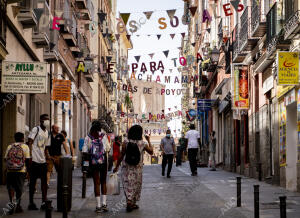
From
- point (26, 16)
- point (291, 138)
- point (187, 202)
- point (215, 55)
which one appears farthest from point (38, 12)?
point (215, 55)

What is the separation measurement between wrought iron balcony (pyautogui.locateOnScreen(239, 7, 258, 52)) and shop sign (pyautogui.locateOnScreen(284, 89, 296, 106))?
4656 millimetres

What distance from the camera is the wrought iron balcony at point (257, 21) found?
2009 centimetres

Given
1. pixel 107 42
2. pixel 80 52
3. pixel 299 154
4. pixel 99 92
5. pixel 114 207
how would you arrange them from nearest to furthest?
pixel 114 207, pixel 299 154, pixel 80 52, pixel 99 92, pixel 107 42

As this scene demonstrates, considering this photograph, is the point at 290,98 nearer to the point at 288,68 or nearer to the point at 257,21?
the point at 288,68

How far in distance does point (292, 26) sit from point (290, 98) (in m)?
2.38

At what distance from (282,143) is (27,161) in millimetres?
8981

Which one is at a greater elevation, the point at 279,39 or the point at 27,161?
the point at 279,39

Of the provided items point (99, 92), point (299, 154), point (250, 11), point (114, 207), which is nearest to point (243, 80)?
point (250, 11)

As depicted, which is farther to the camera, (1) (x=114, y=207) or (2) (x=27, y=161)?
(1) (x=114, y=207)

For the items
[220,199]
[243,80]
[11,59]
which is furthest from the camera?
[243,80]

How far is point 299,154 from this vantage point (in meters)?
16.3

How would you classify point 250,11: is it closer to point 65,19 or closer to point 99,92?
point 65,19

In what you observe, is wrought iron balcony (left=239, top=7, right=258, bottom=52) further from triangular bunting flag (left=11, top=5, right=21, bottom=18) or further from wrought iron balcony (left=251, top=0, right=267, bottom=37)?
triangular bunting flag (left=11, top=5, right=21, bottom=18)

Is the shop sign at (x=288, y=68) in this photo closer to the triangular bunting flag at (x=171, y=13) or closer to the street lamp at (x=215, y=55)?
the triangular bunting flag at (x=171, y=13)
